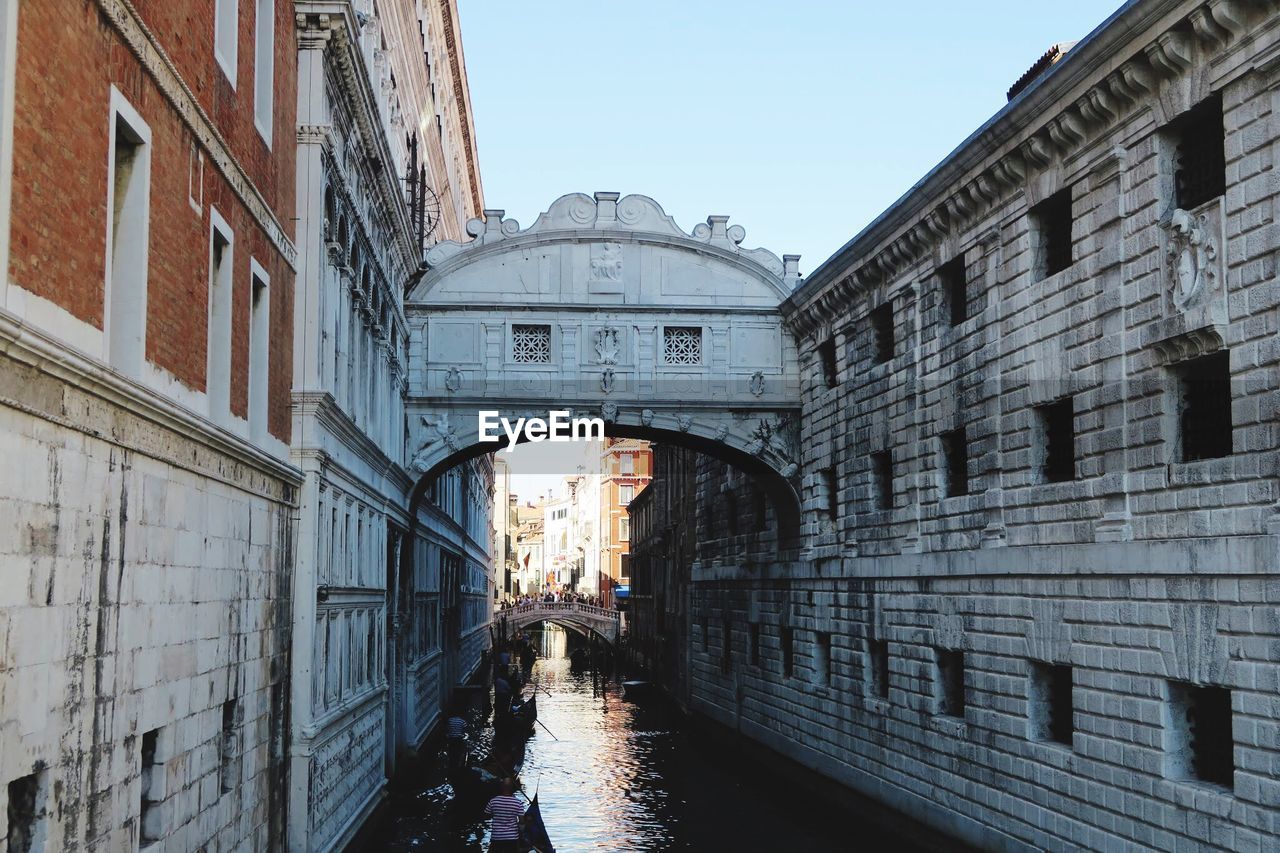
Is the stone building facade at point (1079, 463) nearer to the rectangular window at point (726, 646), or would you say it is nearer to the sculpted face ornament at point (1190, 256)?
the sculpted face ornament at point (1190, 256)

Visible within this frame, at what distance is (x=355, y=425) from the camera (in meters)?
17.3

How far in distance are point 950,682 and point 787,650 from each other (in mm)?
7969

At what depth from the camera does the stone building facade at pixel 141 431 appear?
7.03 metres

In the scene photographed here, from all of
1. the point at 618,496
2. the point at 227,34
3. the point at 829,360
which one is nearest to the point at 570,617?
the point at 618,496

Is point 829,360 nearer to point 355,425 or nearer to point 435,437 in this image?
point 435,437

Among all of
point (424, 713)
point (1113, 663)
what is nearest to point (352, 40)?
point (1113, 663)

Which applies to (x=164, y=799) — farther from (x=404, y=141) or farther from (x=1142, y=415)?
(x=404, y=141)

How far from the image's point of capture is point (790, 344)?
25797mm

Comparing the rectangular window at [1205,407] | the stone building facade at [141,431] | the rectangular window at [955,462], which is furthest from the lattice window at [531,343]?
the rectangular window at [1205,407]

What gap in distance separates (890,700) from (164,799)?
12.8m

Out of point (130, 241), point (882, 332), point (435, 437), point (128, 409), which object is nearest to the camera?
point (128, 409)

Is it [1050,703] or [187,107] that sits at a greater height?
[187,107]

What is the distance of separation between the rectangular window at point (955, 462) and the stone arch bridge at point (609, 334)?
6.65 meters

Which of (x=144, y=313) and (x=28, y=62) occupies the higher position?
(x=28, y=62)
